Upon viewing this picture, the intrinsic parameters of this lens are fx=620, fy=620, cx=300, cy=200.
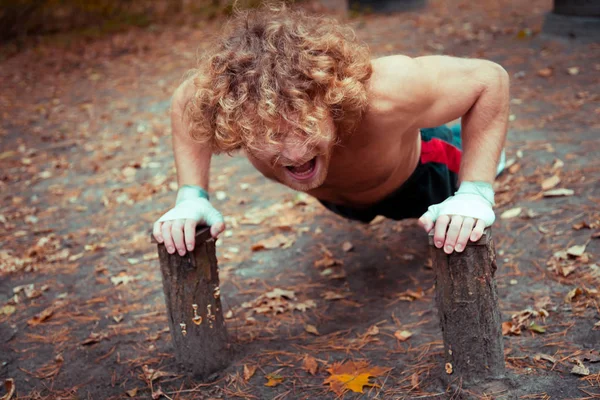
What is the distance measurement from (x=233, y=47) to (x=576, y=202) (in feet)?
7.66

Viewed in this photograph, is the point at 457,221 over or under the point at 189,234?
over

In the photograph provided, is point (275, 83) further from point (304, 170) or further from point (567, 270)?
point (567, 270)

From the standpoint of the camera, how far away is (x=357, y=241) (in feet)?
12.9

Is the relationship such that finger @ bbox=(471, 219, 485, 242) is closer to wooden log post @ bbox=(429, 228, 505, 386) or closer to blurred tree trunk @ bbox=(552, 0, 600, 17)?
wooden log post @ bbox=(429, 228, 505, 386)

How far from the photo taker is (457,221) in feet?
6.90

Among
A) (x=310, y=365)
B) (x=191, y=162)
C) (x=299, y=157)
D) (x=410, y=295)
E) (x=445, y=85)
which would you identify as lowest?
(x=410, y=295)

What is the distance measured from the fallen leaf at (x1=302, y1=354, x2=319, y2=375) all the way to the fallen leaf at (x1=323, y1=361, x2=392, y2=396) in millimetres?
60

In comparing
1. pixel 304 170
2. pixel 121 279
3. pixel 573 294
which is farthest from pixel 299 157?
pixel 121 279

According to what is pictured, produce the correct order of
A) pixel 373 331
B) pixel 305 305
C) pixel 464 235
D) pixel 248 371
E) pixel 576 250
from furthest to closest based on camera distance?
1. pixel 305 305
2. pixel 576 250
3. pixel 373 331
4. pixel 248 371
5. pixel 464 235

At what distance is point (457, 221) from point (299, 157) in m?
0.59

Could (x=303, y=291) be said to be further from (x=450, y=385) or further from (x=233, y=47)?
(x=233, y=47)

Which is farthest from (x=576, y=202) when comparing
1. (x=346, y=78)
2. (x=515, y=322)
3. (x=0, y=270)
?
(x=0, y=270)

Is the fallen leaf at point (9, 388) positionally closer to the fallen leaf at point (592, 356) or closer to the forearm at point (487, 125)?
the forearm at point (487, 125)

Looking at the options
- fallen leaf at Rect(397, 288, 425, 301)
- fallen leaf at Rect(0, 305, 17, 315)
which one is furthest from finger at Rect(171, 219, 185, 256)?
fallen leaf at Rect(0, 305, 17, 315)
